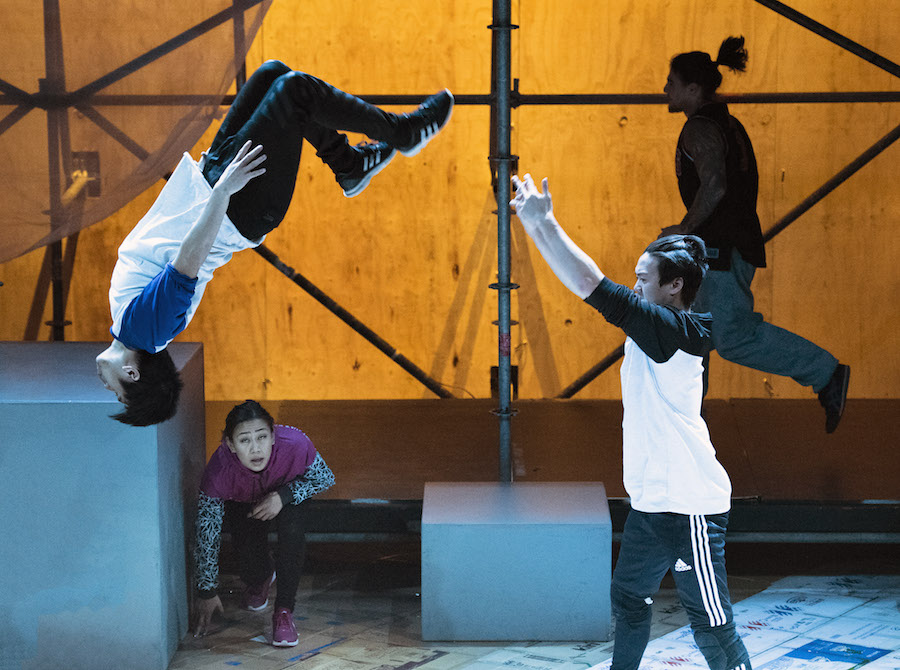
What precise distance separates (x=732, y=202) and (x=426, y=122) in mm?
1213

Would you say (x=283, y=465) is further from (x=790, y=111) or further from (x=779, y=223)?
(x=790, y=111)

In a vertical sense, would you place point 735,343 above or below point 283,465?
above

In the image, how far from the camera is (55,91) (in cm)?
290

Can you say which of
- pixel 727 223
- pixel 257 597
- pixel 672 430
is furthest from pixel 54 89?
pixel 727 223

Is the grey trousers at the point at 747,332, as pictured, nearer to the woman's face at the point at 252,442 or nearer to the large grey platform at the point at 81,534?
the woman's face at the point at 252,442

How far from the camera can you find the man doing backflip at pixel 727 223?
134 inches

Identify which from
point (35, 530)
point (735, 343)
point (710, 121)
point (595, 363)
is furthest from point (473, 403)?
point (35, 530)

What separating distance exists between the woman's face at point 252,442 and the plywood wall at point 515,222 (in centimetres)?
161

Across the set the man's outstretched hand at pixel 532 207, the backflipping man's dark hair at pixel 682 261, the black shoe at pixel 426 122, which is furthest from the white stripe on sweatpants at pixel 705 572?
the black shoe at pixel 426 122

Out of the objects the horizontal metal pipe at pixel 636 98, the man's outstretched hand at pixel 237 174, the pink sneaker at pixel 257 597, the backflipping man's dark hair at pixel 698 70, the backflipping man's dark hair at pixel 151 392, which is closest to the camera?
the man's outstretched hand at pixel 237 174

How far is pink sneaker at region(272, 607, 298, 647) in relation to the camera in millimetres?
2934

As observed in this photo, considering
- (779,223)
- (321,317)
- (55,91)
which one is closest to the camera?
(55,91)

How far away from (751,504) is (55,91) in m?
2.18

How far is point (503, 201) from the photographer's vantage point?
3119 mm
